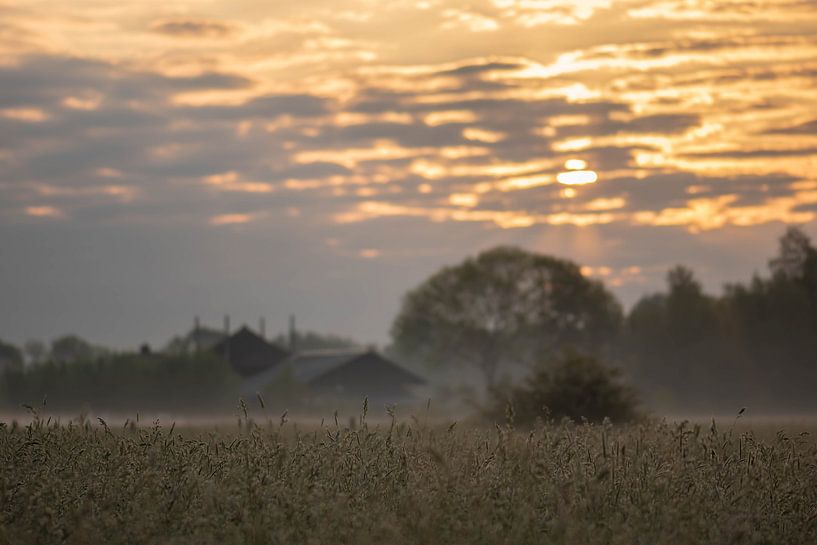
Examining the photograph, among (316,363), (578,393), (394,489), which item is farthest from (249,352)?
(394,489)

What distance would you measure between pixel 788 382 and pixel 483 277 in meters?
24.5

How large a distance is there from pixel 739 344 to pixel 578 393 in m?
57.9

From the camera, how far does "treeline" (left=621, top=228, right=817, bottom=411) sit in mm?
81125

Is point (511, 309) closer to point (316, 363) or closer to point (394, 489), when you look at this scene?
point (316, 363)

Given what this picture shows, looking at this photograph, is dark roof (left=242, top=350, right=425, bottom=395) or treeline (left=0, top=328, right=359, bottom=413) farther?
dark roof (left=242, top=350, right=425, bottom=395)

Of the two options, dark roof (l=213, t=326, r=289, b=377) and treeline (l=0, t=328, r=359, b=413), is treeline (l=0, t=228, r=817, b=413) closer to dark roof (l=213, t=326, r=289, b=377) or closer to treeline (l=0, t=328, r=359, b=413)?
treeline (l=0, t=328, r=359, b=413)

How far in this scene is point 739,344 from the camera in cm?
8244

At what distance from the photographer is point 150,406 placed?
260ft

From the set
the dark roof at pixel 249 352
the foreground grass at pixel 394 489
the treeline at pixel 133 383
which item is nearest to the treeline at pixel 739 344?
the treeline at pixel 133 383

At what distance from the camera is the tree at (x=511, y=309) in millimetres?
88812

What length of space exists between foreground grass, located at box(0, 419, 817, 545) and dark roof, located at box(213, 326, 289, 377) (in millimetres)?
92108

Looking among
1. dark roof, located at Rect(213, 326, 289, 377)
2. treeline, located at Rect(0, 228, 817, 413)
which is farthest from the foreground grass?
dark roof, located at Rect(213, 326, 289, 377)

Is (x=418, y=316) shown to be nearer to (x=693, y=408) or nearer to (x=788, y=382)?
(x=693, y=408)

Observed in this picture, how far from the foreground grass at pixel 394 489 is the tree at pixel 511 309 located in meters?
77.3
